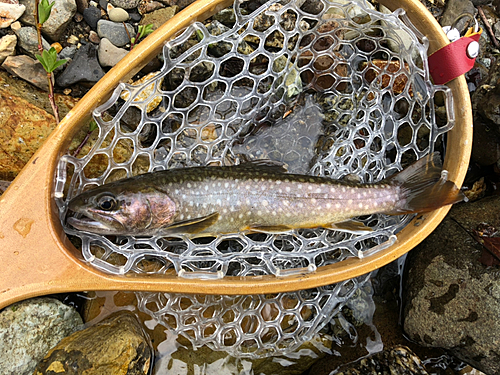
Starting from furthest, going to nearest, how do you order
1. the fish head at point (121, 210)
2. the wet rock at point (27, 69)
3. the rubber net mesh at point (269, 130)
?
the wet rock at point (27, 69), the rubber net mesh at point (269, 130), the fish head at point (121, 210)

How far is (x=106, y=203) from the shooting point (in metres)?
2.29

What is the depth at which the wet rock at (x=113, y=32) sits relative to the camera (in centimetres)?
306

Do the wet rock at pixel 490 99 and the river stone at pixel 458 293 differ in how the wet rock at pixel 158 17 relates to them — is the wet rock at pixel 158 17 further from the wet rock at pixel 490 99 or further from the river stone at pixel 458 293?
the river stone at pixel 458 293

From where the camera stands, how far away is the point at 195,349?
114 inches

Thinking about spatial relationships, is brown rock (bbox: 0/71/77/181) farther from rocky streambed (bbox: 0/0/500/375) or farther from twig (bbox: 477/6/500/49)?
twig (bbox: 477/6/500/49)

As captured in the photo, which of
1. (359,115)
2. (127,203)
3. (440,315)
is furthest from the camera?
(359,115)

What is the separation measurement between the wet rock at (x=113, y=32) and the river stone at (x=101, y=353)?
234 cm

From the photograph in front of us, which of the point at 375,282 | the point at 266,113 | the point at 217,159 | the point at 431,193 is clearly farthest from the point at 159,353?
the point at 431,193

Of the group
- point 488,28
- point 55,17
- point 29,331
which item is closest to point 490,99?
point 488,28

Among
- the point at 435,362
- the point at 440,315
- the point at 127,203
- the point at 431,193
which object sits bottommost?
the point at 435,362

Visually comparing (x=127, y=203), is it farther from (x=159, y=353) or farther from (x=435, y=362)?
(x=435, y=362)

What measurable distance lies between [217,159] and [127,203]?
935mm

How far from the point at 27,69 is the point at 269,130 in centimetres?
206

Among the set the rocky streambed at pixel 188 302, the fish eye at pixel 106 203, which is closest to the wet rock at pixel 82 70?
the rocky streambed at pixel 188 302
